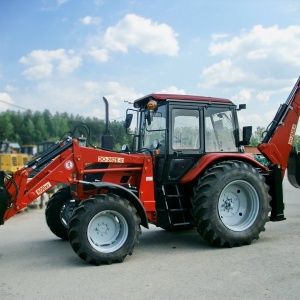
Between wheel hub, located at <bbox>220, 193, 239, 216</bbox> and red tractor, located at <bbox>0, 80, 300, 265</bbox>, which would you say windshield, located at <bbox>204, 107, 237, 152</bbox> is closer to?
red tractor, located at <bbox>0, 80, 300, 265</bbox>

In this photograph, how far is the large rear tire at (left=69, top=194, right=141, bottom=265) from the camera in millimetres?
5941

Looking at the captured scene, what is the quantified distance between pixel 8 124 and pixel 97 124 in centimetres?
2693

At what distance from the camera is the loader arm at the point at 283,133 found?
26.6ft

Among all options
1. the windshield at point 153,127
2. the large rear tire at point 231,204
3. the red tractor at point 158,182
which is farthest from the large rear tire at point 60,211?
the large rear tire at point 231,204

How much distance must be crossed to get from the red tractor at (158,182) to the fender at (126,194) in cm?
2

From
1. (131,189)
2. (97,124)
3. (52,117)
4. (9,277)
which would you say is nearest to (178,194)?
(131,189)

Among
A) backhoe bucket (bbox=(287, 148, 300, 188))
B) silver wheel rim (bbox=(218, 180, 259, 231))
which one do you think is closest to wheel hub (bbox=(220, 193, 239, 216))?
silver wheel rim (bbox=(218, 180, 259, 231))

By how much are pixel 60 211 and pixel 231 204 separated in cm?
312

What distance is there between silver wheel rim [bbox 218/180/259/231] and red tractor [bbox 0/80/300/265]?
0.02m

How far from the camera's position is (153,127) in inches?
294

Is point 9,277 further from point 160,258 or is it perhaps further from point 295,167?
point 295,167

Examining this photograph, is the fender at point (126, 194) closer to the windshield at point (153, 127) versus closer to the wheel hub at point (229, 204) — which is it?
the windshield at point (153, 127)

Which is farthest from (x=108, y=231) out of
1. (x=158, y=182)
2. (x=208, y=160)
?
(x=208, y=160)

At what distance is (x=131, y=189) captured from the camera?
22.7 ft
